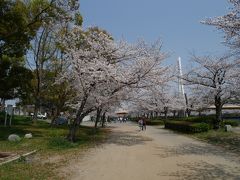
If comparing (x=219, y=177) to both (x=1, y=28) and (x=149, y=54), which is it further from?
(x=1, y=28)

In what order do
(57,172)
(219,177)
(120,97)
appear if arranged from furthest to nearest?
1. (120,97)
2. (57,172)
3. (219,177)

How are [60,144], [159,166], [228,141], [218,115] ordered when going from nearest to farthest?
1. [159,166]
2. [60,144]
3. [228,141]
4. [218,115]

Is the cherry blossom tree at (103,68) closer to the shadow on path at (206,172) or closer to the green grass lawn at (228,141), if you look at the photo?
the green grass lawn at (228,141)

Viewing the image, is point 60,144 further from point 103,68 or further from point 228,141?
point 228,141

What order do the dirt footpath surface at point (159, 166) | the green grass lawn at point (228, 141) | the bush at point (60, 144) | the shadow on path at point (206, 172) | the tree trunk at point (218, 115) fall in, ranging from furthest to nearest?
the tree trunk at point (218, 115)
the bush at point (60, 144)
the green grass lawn at point (228, 141)
the dirt footpath surface at point (159, 166)
the shadow on path at point (206, 172)

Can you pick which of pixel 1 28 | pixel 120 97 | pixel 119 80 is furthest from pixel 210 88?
pixel 1 28

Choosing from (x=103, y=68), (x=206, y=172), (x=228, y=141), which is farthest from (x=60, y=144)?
(x=206, y=172)

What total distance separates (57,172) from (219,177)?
4719 millimetres

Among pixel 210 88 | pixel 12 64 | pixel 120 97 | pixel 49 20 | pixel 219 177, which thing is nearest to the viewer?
pixel 219 177

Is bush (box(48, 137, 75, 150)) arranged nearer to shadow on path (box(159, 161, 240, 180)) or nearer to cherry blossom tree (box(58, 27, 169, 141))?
cherry blossom tree (box(58, 27, 169, 141))

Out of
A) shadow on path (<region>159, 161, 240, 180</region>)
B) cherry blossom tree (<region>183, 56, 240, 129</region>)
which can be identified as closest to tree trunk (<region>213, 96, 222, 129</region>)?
cherry blossom tree (<region>183, 56, 240, 129</region>)

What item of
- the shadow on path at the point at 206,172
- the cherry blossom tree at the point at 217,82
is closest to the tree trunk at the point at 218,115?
the cherry blossom tree at the point at 217,82

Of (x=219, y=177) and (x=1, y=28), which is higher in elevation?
(x=1, y=28)

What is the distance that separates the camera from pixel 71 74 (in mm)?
23062
